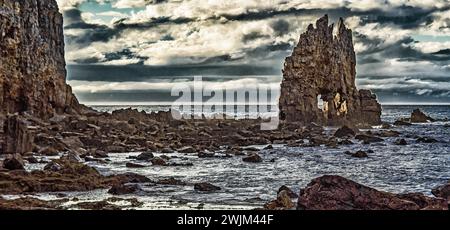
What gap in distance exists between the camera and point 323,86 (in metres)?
96.1

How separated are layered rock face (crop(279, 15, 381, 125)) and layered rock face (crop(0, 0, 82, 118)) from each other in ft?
116

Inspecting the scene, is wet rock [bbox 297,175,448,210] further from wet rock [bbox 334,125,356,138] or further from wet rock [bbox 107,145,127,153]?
wet rock [bbox 334,125,356,138]

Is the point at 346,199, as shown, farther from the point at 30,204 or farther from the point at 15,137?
the point at 15,137

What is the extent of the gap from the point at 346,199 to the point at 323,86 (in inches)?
3282

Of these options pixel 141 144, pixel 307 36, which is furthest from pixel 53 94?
pixel 307 36

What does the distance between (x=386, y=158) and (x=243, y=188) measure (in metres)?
20.6

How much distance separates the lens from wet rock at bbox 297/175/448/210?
14.1 m

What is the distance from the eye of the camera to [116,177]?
24.3 m

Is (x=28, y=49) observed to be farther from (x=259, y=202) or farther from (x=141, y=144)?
(x=259, y=202)

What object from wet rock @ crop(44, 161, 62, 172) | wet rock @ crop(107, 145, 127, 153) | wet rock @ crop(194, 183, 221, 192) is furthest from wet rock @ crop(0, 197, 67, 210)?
wet rock @ crop(107, 145, 127, 153)

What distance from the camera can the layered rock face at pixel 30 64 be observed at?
52562 mm

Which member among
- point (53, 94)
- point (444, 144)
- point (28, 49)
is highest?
point (28, 49)

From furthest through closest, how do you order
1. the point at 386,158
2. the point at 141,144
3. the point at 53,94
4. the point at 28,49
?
1. the point at 53,94
2. the point at 28,49
3. the point at 141,144
4. the point at 386,158
